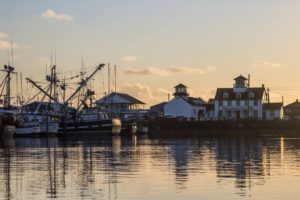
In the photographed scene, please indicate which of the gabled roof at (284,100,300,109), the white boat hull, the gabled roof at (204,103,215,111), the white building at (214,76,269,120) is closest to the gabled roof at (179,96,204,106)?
the gabled roof at (204,103,215,111)

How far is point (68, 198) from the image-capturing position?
2441 centimetres

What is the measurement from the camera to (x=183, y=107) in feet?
533

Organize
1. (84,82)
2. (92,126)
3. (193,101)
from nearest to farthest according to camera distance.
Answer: (92,126)
(84,82)
(193,101)

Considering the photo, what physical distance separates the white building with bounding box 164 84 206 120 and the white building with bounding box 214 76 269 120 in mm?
6377

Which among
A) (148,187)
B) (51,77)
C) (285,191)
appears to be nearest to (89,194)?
(148,187)

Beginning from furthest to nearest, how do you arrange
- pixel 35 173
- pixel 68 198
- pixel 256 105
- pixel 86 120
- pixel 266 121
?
pixel 256 105 < pixel 266 121 < pixel 86 120 < pixel 35 173 < pixel 68 198

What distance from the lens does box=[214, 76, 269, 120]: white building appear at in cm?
15325

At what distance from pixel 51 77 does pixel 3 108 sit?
9.94 metres

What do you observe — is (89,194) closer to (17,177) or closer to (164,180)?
(164,180)

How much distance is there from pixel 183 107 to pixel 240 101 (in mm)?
14467

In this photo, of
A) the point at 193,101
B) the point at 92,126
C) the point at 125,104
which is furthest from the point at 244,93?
the point at 92,126

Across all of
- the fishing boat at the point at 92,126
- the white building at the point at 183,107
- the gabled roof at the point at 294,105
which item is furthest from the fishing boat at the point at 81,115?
the gabled roof at the point at 294,105

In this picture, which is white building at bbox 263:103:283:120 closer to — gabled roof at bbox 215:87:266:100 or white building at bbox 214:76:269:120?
white building at bbox 214:76:269:120

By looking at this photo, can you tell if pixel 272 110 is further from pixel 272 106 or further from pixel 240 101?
pixel 240 101
